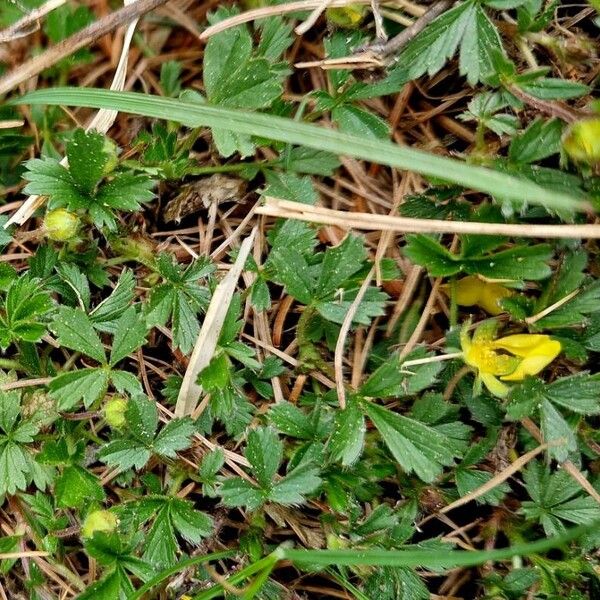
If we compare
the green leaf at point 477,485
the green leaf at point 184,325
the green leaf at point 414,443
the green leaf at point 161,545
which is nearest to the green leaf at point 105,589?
the green leaf at point 161,545

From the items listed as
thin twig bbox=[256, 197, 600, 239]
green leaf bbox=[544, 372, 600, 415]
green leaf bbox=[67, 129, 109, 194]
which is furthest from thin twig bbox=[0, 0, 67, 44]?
green leaf bbox=[544, 372, 600, 415]

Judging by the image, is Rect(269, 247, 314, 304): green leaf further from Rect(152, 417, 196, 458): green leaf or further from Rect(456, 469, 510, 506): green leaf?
Rect(456, 469, 510, 506): green leaf

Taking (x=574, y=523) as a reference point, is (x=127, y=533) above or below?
above

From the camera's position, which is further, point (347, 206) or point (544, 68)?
point (347, 206)

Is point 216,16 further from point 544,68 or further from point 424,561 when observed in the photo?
point 424,561

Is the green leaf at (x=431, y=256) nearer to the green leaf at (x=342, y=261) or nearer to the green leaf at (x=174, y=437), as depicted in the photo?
the green leaf at (x=342, y=261)

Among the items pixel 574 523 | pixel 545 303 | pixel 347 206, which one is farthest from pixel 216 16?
pixel 574 523

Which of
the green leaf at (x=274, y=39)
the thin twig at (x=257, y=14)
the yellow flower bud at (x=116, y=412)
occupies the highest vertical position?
the thin twig at (x=257, y=14)
